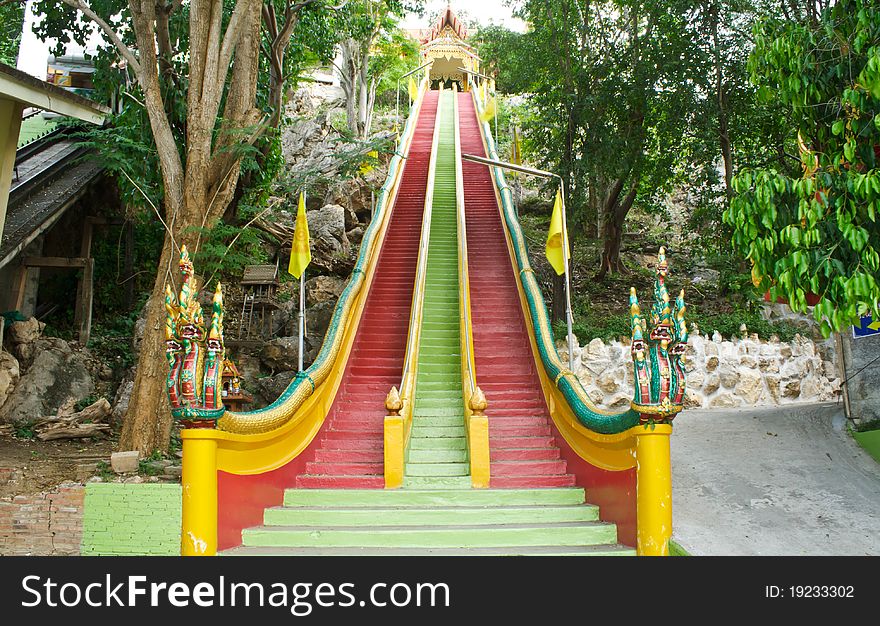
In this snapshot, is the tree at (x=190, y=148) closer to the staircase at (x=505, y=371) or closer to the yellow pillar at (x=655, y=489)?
the staircase at (x=505, y=371)

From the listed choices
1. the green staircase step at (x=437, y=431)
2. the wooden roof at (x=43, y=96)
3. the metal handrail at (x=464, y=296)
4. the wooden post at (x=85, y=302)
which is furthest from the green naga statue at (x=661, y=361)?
the wooden post at (x=85, y=302)

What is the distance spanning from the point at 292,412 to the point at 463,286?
4.58m

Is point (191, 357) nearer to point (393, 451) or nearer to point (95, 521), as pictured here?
point (95, 521)

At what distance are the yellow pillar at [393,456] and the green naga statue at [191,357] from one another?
2.34 meters

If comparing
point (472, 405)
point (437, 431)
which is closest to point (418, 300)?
point (437, 431)

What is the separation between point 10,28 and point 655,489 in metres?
23.1

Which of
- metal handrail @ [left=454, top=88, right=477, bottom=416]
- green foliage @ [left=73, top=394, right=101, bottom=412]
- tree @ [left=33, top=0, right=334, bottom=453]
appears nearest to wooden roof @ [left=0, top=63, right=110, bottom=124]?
tree @ [left=33, top=0, right=334, bottom=453]

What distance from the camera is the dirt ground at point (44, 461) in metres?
8.80

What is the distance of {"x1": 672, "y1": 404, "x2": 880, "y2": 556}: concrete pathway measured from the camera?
6.30 meters

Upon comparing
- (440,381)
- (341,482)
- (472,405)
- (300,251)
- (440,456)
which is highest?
(300,251)

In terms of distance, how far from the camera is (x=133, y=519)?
632cm

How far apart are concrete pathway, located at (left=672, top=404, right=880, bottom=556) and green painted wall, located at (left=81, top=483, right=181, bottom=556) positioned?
4312mm

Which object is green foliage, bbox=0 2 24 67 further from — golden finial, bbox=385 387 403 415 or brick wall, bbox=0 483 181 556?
golden finial, bbox=385 387 403 415
